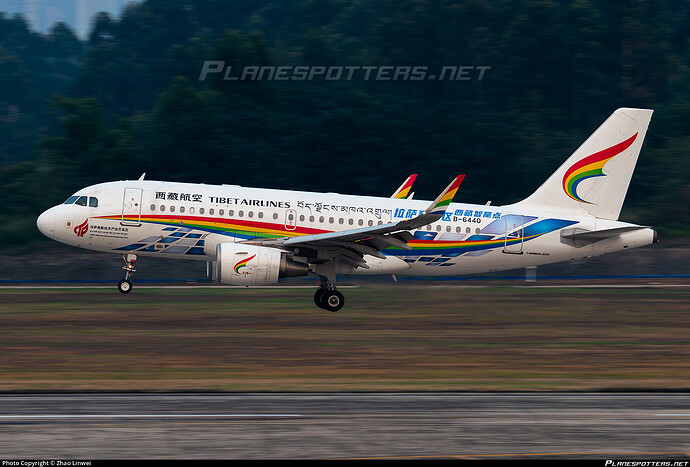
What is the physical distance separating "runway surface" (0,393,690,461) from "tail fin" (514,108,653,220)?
44.9 ft

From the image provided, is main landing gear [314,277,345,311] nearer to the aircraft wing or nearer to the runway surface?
the aircraft wing

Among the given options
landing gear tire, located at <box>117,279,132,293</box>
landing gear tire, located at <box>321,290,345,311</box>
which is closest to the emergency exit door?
landing gear tire, located at <box>117,279,132,293</box>

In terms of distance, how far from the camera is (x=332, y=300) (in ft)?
92.5

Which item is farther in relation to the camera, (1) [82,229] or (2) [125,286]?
(2) [125,286]

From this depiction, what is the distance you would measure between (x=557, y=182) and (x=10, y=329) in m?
18.0

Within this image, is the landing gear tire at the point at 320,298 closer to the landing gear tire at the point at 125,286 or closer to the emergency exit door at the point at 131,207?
the emergency exit door at the point at 131,207

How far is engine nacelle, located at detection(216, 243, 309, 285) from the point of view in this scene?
2597cm

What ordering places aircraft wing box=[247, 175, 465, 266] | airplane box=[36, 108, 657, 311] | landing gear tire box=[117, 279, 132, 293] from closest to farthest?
aircraft wing box=[247, 175, 465, 266]
airplane box=[36, 108, 657, 311]
landing gear tire box=[117, 279, 132, 293]

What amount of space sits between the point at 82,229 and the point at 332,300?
331 inches

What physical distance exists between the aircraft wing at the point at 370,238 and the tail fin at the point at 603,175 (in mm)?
5407

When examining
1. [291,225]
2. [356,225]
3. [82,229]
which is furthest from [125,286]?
[356,225]

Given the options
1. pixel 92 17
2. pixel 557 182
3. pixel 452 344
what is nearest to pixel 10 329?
pixel 452 344

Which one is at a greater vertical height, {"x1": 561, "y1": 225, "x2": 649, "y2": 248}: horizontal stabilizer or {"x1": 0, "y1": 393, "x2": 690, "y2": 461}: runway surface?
{"x1": 561, "y1": 225, "x2": 649, "y2": 248}: horizontal stabilizer

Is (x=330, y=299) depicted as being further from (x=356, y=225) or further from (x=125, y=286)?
(x=125, y=286)
